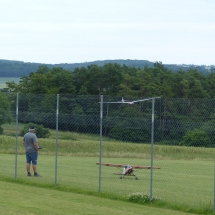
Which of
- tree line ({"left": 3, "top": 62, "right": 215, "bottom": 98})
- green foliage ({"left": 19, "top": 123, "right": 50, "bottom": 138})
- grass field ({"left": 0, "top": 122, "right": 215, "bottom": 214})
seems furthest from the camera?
tree line ({"left": 3, "top": 62, "right": 215, "bottom": 98})

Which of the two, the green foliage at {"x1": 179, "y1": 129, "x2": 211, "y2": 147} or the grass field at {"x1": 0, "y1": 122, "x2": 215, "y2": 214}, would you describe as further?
the grass field at {"x1": 0, "y1": 122, "x2": 215, "y2": 214}

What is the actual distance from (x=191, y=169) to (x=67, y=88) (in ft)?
229

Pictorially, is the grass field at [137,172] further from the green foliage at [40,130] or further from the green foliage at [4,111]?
the green foliage at [40,130]

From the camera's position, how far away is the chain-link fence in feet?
63.0

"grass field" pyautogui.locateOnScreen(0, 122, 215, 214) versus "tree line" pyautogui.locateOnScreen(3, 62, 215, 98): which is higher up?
"tree line" pyautogui.locateOnScreen(3, 62, 215, 98)

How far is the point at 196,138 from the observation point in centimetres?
1945

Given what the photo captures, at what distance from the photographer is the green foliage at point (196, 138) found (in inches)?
754

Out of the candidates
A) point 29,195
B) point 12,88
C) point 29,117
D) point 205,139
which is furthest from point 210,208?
point 12,88

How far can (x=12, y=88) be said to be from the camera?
116188 mm

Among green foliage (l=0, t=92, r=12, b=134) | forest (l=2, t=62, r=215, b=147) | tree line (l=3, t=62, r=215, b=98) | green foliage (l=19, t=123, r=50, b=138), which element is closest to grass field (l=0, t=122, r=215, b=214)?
green foliage (l=0, t=92, r=12, b=134)

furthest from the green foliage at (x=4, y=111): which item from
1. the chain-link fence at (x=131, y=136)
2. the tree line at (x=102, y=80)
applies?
the tree line at (x=102, y=80)

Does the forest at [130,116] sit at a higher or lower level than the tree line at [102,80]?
lower

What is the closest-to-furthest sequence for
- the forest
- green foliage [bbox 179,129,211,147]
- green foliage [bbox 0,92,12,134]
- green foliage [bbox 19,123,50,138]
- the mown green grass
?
the mown green grass, the forest, green foliage [bbox 179,129,211,147], green foliage [bbox 19,123,50,138], green foliage [bbox 0,92,12,134]

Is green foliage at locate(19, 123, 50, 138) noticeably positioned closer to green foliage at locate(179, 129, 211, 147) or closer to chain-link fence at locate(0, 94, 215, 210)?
chain-link fence at locate(0, 94, 215, 210)
